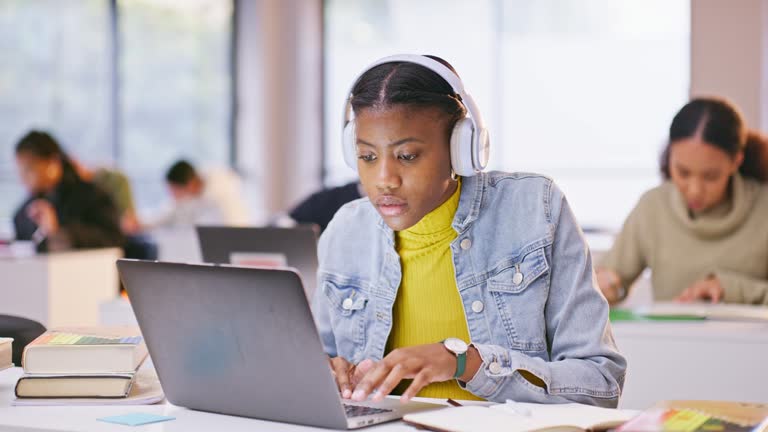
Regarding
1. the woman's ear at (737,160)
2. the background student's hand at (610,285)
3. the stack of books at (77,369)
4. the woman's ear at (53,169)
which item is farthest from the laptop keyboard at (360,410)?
the woman's ear at (53,169)

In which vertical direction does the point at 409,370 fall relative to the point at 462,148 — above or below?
below

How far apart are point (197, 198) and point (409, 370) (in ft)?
18.8

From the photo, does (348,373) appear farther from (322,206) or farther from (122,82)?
(122,82)

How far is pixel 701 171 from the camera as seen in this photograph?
2.88 metres

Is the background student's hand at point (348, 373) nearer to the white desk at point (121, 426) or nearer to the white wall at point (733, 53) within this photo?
the white desk at point (121, 426)

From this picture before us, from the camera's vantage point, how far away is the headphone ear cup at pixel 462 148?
157cm

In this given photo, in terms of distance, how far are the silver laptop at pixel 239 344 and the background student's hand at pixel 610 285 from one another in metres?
1.59

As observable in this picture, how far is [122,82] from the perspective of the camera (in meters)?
7.32

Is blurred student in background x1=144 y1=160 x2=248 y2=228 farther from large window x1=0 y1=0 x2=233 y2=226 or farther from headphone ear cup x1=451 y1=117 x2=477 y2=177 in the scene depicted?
headphone ear cup x1=451 y1=117 x2=477 y2=177

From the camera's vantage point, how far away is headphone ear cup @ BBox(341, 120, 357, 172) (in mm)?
1664

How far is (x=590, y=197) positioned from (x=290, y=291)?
18.5 ft

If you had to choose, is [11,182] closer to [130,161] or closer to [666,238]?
[130,161]

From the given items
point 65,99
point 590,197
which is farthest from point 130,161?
point 590,197

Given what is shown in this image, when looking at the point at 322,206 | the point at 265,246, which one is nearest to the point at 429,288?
the point at 265,246
